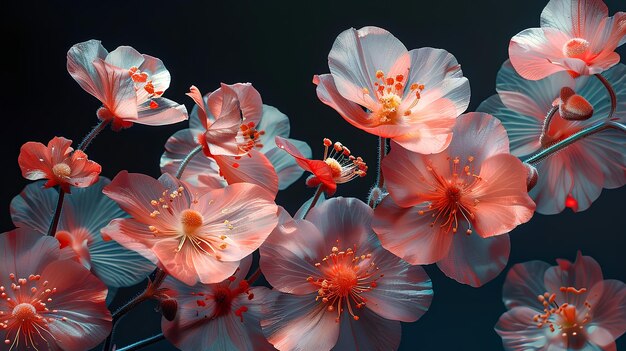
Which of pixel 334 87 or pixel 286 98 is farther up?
pixel 334 87

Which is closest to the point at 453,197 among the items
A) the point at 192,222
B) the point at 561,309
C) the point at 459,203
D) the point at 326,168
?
the point at 459,203

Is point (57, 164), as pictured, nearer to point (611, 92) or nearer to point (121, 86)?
point (121, 86)

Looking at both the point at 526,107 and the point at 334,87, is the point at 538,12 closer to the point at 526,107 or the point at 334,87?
the point at 526,107

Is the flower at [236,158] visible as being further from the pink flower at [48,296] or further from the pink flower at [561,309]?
the pink flower at [561,309]

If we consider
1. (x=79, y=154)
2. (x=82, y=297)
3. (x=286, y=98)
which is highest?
(x=79, y=154)

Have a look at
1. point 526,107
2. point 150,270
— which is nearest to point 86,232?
point 150,270

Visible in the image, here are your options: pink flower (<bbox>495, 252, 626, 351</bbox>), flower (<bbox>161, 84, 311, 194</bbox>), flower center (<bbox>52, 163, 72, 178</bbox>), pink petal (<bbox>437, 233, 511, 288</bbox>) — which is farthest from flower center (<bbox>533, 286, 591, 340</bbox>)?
flower center (<bbox>52, 163, 72, 178</bbox>)

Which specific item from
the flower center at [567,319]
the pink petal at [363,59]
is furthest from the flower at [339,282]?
the flower center at [567,319]
